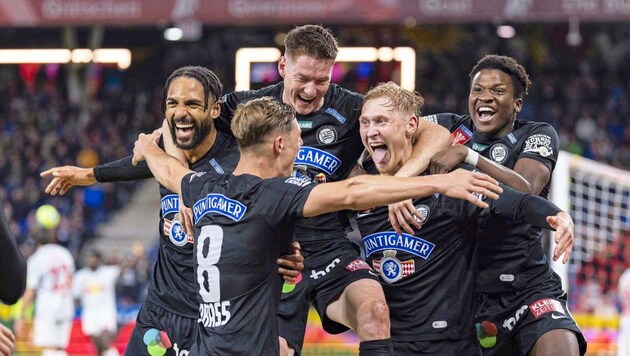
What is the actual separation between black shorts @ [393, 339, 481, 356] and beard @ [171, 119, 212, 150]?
5.75 feet

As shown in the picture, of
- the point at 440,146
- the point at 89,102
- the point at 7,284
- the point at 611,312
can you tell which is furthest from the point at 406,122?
the point at 89,102

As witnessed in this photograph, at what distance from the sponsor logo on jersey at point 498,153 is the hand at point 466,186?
1.86 meters

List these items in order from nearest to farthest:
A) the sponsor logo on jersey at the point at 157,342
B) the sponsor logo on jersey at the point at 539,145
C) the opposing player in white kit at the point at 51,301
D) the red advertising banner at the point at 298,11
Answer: the sponsor logo on jersey at the point at 157,342
the sponsor logo on jersey at the point at 539,145
the opposing player in white kit at the point at 51,301
the red advertising banner at the point at 298,11

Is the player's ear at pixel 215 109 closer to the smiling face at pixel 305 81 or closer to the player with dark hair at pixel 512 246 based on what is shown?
the smiling face at pixel 305 81

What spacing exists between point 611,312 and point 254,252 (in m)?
12.6

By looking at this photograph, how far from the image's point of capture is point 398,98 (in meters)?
6.56

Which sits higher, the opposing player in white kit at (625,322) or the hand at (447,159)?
the hand at (447,159)

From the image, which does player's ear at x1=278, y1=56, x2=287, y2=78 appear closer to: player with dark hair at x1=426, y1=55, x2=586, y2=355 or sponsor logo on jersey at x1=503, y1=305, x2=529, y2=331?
player with dark hair at x1=426, y1=55, x2=586, y2=355

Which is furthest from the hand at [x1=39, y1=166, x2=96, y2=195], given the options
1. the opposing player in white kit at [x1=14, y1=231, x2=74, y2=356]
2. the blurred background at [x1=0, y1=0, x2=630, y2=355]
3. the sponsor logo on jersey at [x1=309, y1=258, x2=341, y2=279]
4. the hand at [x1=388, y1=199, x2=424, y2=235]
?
the blurred background at [x1=0, y1=0, x2=630, y2=355]

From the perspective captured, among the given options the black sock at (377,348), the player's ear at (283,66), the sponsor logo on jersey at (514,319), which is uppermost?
the player's ear at (283,66)

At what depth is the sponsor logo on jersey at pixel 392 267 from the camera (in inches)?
257

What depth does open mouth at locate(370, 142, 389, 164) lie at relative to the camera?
6525 millimetres

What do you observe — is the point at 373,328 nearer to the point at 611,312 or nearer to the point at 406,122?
the point at 406,122

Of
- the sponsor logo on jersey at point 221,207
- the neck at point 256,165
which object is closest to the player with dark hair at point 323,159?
the neck at point 256,165
